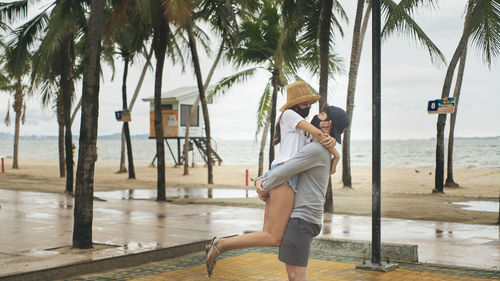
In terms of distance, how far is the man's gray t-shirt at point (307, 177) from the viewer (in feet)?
13.6

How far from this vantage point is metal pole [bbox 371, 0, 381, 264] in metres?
6.64

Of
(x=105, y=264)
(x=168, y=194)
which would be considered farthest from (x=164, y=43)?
(x=105, y=264)

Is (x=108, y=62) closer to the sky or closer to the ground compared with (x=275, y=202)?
closer to the sky

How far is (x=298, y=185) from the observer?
13.9 feet

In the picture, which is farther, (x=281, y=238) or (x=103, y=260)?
(x=103, y=260)

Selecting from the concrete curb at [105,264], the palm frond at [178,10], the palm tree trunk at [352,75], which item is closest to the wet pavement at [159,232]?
the concrete curb at [105,264]

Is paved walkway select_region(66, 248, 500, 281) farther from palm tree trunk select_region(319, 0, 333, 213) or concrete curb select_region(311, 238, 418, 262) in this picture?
palm tree trunk select_region(319, 0, 333, 213)

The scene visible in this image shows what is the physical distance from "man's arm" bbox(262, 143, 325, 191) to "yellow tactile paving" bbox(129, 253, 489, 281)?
2.34 meters

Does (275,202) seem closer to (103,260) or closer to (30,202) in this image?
(103,260)

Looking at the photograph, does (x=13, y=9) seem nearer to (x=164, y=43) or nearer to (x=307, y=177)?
(x=164, y=43)

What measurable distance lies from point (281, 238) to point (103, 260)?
326 cm

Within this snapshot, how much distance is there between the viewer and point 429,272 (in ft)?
21.2

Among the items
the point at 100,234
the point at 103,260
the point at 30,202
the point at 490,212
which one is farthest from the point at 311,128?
the point at 30,202

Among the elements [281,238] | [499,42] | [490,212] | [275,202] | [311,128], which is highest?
[499,42]
